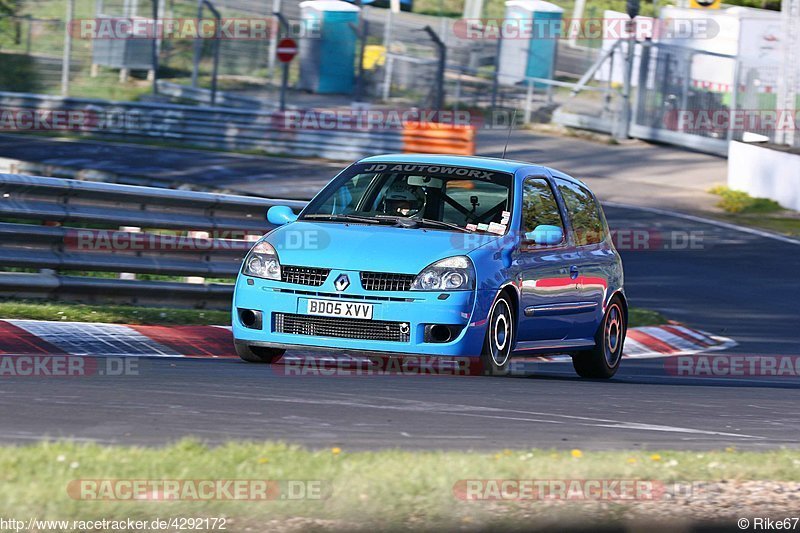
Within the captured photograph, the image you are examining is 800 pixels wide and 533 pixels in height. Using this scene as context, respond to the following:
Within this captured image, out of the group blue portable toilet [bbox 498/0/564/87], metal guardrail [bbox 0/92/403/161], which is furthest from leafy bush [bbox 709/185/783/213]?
blue portable toilet [bbox 498/0/564/87]

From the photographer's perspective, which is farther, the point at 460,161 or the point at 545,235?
the point at 460,161

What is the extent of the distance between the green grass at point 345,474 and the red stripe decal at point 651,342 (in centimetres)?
729

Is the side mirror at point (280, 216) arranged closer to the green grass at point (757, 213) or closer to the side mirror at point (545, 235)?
the side mirror at point (545, 235)

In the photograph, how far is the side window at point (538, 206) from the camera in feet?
32.1

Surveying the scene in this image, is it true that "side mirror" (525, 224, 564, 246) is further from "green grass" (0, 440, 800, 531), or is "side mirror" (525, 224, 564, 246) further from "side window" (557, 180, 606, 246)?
"green grass" (0, 440, 800, 531)

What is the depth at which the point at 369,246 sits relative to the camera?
8844 millimetres

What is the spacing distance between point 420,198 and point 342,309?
4.34ft

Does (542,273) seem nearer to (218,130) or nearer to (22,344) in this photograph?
(22,344)

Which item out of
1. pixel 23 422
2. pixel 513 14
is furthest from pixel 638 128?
pixel 23 422

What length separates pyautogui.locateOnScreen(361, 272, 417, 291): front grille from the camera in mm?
8688

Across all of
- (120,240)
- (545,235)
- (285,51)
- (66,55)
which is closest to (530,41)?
(285,51)

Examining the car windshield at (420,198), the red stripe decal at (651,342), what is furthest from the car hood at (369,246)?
the red stripe decal at (651,342)

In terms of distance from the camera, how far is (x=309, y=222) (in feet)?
31.2

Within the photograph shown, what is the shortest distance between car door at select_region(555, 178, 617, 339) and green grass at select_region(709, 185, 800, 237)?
40.8 ft
